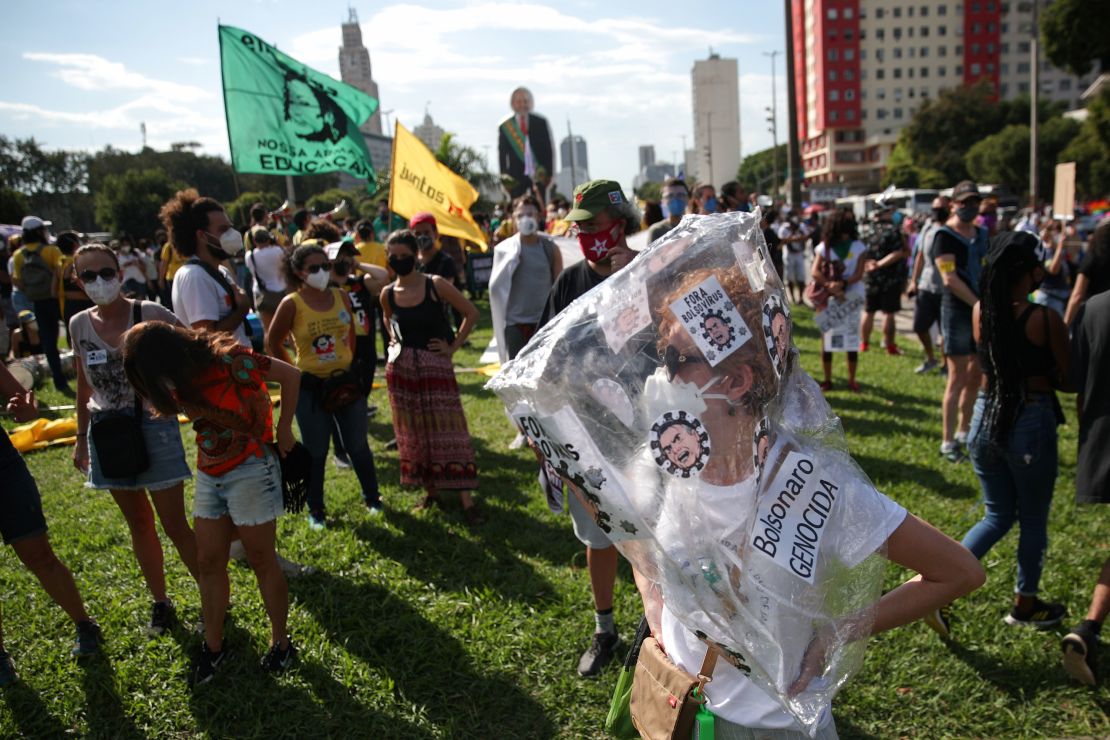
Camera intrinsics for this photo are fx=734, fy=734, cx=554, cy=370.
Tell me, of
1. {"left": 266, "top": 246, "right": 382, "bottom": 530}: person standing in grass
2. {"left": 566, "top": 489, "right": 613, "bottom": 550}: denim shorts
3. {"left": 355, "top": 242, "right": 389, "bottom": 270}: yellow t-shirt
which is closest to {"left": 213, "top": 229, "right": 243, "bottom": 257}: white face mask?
{"left": 266, "top": 246, "right": 382, "bottom": 530}: person standing in grass

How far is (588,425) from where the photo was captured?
4.36 ft

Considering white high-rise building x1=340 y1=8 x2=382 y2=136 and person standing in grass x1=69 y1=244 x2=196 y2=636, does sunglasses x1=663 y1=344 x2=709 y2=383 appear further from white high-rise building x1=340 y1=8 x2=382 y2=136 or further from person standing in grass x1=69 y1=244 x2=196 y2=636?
white high-rise building x1=340 y1=8 x2=382 y2=136

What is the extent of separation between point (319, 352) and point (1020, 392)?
155 inches

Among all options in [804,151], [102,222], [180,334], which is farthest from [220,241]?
[804,151]

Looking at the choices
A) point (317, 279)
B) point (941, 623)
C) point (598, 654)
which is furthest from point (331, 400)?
point (941, 623)

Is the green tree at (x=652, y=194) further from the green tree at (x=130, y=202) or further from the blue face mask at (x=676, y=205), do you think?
the green tree at (x=130, y=202)

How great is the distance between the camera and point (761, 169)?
112000mm

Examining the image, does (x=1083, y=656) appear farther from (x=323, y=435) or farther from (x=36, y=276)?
(x=36, y=276)

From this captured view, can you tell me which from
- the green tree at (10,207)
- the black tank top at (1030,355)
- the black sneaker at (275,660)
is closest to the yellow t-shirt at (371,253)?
the black sneaker at (275,660)

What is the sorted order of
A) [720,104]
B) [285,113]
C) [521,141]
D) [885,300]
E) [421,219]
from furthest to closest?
[720,104] < [521,141] < [885,300] < [285,113] < [421,219]

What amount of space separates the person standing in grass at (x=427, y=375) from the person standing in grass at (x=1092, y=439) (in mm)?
3318

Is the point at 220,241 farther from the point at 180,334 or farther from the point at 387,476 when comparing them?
the point at 387,476

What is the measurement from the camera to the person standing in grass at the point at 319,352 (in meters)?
4.69

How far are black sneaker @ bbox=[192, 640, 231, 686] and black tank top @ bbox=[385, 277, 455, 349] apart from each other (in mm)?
2290
